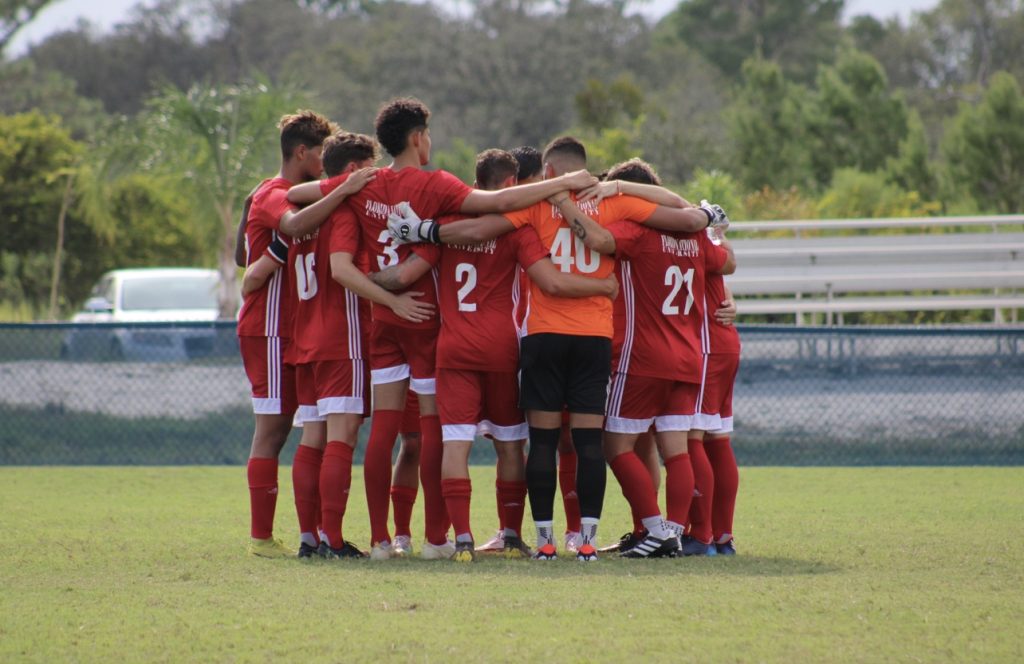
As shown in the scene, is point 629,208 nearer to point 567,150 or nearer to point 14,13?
point 567,150

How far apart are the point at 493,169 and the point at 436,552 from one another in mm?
1886

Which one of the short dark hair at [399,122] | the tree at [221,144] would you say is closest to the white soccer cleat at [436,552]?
the short dark hair at [399,122]

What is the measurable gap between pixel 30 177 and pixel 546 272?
27.9 meters

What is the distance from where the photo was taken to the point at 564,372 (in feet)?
21.6

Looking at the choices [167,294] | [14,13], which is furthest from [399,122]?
[14,13]

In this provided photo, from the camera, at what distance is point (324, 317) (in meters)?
6.85

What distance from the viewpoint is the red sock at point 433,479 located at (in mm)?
6777

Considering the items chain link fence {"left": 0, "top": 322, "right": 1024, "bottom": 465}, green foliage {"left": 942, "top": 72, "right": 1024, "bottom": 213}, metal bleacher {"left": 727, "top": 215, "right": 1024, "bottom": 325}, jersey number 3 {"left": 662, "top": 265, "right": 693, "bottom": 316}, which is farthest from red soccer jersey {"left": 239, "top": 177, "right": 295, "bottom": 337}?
green foliage {"left": 942, "top": 72, "right": 1024, "bottom": 213}

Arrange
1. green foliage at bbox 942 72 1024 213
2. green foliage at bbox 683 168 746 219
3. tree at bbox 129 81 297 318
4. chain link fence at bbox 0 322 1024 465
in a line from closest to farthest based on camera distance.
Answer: chain link fence at bbox 0 322 1024 465, tree at bbox 129 81 297 318, green foliage at bbox 683 168 746 219, green foliage at bbox 942 72 1024 213

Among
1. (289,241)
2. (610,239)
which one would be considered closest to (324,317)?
(289,241)

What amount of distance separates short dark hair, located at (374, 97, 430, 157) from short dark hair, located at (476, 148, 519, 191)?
0.41 m

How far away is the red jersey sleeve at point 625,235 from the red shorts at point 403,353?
974 millimetres

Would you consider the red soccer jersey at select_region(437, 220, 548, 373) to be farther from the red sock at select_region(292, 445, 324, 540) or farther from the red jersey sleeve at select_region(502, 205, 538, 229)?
the red sock at select_region(292, 445, 324, 540)

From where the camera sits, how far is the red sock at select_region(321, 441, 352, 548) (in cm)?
670
